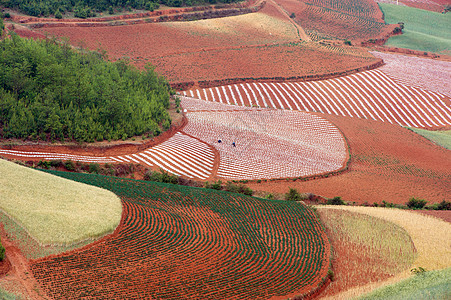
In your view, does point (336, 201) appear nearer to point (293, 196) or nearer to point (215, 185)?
point (293, 196)

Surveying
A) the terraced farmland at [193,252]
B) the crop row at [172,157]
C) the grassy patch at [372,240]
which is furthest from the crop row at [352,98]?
the terraced farmland at [193,252]

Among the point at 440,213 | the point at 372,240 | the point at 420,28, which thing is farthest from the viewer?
the point at 420,28

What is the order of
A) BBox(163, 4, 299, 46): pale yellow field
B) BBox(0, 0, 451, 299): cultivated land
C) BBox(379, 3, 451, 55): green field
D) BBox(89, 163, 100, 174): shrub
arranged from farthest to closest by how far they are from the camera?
BBox(379, 3, 451, 55): green field → BBox(163, 4, 299, 46): pale yellow field → BBox(89, 163, 100, 174): shrub → BBox(0, 0, 451, 299): cultivated land

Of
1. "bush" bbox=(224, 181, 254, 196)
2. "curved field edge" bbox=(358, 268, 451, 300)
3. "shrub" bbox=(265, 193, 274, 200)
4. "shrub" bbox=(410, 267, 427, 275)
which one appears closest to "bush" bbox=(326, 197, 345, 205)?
"shrub" bbox=(265, 193, 274, 200)

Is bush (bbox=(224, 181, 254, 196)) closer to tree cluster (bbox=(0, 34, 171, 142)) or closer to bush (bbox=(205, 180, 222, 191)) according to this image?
bush (bbox=(205, 180, 222, 191))

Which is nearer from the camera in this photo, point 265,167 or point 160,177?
point 160,177

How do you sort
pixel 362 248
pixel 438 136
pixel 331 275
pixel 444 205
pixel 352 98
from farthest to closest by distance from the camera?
pixel 352 98 → pixel 438 136 → pixel 444 205 → pixel 362 248 → pixel 331 275

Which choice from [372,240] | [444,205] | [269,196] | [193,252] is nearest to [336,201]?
[269,196]
